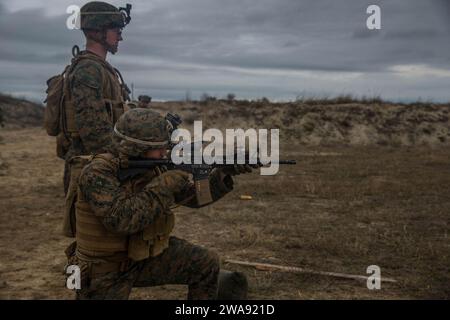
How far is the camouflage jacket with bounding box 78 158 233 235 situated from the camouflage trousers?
399 millimetres

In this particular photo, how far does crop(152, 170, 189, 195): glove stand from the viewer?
3.47 meters

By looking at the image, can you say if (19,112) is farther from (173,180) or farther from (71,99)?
(173,180)

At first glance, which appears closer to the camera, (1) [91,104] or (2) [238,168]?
(2) [238,168]

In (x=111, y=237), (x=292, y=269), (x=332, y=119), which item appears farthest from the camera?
(x=332, y=119)

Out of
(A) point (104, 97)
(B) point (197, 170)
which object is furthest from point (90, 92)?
(B) point (197, 170)

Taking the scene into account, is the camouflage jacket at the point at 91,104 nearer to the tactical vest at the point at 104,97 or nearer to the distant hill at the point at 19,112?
the tactical vest at the point at 104,97

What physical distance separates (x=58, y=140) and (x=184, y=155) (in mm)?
1482

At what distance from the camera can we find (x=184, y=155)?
3.80m

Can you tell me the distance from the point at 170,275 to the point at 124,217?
692 mm

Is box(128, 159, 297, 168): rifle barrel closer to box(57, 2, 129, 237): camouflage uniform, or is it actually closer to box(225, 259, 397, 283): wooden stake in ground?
box(57, 2, 129, 237): camouflage uniform

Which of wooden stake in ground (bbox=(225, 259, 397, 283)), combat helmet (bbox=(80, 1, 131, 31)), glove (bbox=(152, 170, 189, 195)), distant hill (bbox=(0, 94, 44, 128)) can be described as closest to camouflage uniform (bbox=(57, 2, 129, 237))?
combat helmet (bbox=(80, 1, 131, 31))

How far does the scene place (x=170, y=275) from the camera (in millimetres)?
3789
